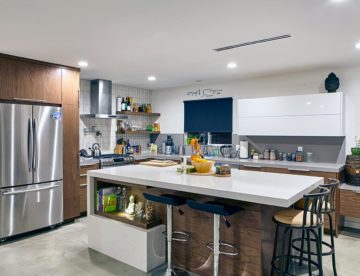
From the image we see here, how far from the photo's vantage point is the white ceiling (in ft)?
7.80

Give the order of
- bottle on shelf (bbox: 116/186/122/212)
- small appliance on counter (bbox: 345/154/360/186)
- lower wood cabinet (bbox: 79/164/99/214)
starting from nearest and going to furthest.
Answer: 1. bottle on shelf (bbox: 116/186/122/212)
2. small appliance on counter (bbox: 345/154/360/186)
3. lower wood cabinet (bbox: 79/164/99/214)

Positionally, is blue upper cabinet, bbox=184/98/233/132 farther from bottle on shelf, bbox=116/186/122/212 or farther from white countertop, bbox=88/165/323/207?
bottle on shelf, bbox=116/186/122/212

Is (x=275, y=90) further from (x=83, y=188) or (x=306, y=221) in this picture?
(x=83, y=188)

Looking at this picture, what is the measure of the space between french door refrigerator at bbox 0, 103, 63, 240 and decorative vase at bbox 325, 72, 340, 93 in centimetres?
414

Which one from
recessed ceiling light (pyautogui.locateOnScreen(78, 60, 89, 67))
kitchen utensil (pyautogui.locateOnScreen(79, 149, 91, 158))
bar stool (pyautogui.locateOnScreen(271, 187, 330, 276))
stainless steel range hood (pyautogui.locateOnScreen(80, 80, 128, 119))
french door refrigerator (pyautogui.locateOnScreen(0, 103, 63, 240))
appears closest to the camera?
bar stool (pyautogui.locateOnScreen(271, 187, 330, 276))

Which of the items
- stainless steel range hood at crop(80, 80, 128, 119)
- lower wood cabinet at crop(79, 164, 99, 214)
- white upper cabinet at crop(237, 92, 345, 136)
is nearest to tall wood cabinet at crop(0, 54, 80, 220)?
lower wood cabinet at crop(79, 164, 99, 214)

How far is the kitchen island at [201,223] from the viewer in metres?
2.30

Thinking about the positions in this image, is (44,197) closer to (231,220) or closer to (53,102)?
(53,102)

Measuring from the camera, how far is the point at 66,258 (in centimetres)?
328

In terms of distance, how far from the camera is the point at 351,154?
4.33 metres

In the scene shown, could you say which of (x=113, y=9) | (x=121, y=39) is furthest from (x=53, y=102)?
(x=113, y=9)

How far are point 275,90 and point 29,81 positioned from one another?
159 inches

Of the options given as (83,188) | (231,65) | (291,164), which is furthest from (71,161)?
(291,164)

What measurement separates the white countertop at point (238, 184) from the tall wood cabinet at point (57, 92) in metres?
1.44
